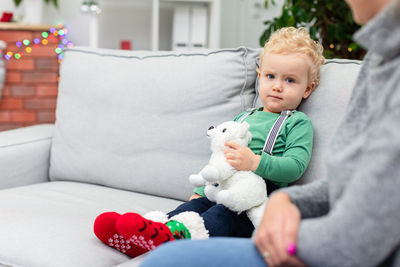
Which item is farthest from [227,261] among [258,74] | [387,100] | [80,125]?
[80,125]

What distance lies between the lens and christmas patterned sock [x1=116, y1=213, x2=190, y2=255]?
3.35ft

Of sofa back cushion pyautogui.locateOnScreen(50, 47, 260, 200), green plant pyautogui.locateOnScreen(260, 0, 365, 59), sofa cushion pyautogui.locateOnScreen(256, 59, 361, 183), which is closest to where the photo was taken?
sofa cushion pyautogui.locateOnScreen(256, 59, 361, 183)

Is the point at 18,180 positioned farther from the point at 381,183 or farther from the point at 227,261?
the point at 381,183

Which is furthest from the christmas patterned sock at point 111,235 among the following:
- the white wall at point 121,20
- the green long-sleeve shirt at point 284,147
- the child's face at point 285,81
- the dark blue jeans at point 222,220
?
the white wall at point 121,20

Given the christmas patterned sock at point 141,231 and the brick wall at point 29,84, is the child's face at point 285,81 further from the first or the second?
the brick wall at point 29,84

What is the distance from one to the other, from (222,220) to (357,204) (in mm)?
635

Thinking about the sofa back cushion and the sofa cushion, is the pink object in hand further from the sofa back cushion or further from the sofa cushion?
the sofa back cushion

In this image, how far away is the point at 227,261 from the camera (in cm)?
64

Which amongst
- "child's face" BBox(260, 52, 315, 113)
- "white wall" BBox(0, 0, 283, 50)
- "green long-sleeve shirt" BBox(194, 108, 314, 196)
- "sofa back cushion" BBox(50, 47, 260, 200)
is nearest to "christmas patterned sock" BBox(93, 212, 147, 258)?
"green long-sleeve shirt" BBox(194, 108, 314, 196)

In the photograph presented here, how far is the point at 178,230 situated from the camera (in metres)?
1.12

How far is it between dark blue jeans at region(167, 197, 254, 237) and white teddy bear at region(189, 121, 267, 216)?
3cm

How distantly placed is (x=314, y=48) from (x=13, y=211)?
37.1 inches

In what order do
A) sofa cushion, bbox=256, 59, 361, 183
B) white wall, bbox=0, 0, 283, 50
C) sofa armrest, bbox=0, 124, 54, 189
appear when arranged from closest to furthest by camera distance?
sofa cushion, bbox=256, 59, 361, 183 → sofa armrest, bbox=0, 124, 54, 189 → white wall, bbox=0, 0, 283, 50

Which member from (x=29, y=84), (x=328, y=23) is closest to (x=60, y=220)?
(x=328, y=23)
